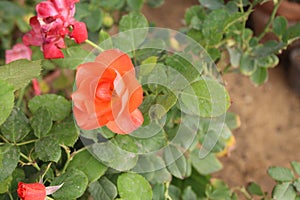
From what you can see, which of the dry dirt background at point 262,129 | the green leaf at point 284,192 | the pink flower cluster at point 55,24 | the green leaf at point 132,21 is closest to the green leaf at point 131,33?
the green leaf at point 132,21

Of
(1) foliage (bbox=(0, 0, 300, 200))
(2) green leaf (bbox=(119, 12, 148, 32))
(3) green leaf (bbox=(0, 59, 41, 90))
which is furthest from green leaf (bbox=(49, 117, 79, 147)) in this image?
(2) green leaf (bbox=(119, 12, 148, 32))

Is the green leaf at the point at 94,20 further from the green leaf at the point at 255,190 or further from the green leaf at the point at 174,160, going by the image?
the green leaf at the point at 255,190

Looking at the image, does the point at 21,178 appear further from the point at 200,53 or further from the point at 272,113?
the point at 272,113

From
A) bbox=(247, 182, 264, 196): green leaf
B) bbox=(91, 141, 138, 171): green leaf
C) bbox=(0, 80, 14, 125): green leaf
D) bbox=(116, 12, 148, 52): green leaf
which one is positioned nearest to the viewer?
bbox=(0, 80, 14, 125): green leaf

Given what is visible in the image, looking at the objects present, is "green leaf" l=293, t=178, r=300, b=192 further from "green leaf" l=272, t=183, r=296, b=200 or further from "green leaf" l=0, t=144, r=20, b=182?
"green leaf" l=0, t=144, r=20, b=182

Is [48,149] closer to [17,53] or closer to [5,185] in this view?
[5,185]

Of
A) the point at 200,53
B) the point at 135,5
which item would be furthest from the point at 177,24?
the point at 200,53

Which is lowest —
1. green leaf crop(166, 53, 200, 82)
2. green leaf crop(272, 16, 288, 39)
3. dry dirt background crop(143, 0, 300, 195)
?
dry dirt background crop(143, 0, 300, 195)
